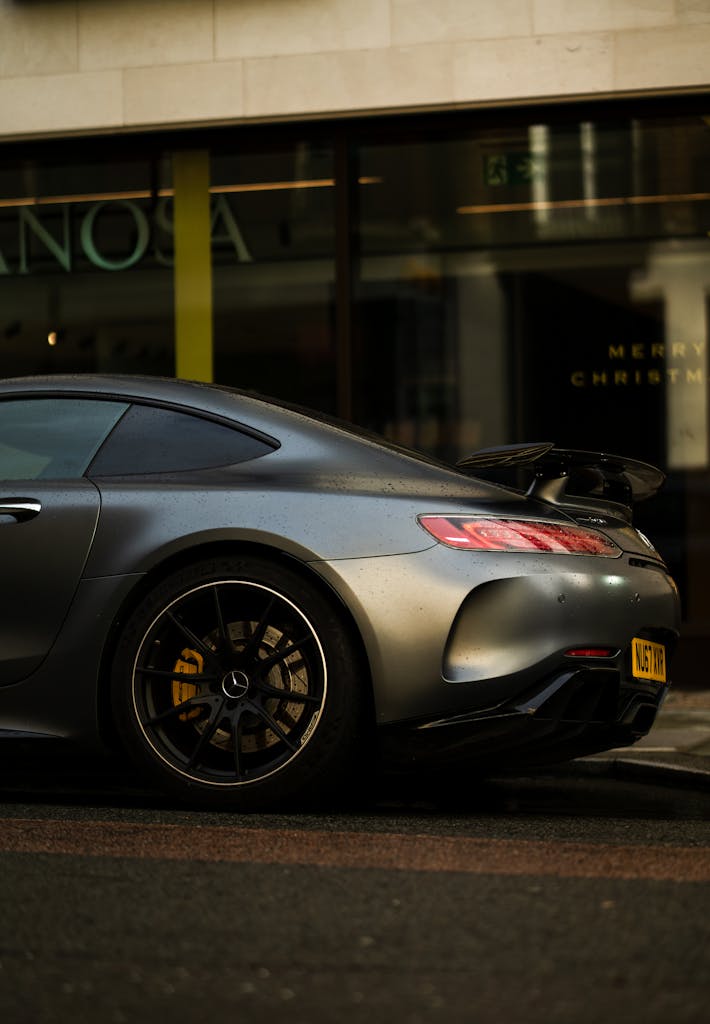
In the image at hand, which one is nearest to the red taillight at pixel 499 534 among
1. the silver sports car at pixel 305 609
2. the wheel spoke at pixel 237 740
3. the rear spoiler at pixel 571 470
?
the silver sports car at pixel 305 609

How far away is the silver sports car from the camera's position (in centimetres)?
488

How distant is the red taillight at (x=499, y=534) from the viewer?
4.93 meters

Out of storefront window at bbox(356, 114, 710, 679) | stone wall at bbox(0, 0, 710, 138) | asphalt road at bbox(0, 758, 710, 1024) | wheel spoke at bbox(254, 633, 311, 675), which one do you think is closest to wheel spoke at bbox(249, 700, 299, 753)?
wheel spoke at bbox(254, 633, 311, 675)

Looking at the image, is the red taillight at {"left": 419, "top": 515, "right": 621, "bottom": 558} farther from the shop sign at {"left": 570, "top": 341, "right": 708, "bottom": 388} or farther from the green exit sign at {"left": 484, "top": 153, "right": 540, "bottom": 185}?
the green exit sign at {"left": 484, "top": 153, "right": 540, "bottom": 185}

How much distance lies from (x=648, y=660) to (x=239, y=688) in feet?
4.05

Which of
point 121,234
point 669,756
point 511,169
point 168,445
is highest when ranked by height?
point 511,169

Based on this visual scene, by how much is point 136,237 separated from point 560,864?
783cm

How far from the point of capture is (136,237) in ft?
36.9

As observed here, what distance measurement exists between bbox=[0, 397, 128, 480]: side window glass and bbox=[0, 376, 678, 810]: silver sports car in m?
0.05

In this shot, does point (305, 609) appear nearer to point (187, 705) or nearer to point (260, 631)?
point (260, 631)

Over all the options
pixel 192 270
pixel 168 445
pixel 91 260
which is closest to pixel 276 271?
pixel 192 270

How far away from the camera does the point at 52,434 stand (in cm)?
551

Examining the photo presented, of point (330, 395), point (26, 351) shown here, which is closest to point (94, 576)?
point (330, 395)

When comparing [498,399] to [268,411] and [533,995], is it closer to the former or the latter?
[268,411]
